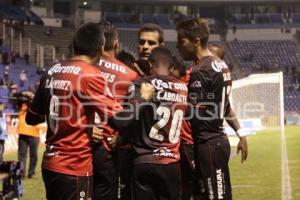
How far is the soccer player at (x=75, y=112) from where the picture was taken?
461cm

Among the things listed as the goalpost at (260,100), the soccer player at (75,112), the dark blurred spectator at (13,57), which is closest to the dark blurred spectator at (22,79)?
the dark blurred spectator at (13,57)

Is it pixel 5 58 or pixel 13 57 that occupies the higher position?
pixel 13 57

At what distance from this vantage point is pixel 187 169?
622cm

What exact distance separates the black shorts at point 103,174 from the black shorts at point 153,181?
23 cm

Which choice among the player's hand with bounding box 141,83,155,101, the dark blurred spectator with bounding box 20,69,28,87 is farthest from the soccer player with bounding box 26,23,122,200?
the dark blurred spectator with bounding box 20,69,28,87

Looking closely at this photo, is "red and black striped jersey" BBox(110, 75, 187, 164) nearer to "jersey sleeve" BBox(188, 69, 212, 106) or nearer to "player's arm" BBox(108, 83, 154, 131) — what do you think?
"player's arm" BBox(108, 83, 154, 131)

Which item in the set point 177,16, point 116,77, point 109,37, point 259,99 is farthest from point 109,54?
point 177,16

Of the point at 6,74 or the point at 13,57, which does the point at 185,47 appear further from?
the point at 13,57

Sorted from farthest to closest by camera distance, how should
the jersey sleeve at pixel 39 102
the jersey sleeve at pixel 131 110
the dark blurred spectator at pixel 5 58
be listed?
the dark blurred spectator at pixel 5 58, the jersey sleeve at pixel 39 102, the jersey sleeve at pixel 131 110

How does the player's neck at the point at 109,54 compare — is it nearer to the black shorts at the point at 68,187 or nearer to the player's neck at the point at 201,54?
the player's neck at the point at 201,54

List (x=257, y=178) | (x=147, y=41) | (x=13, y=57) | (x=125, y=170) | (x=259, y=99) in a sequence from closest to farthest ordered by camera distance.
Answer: (x=125, y=170), (x=147, y=41), (x=257, y=178), (x=259, y=99), (x=13, y=57)

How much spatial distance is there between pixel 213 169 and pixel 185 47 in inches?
48.3

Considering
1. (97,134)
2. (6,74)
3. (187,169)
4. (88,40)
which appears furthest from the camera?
(6,74)

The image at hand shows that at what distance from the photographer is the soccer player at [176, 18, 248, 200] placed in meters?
5.67
